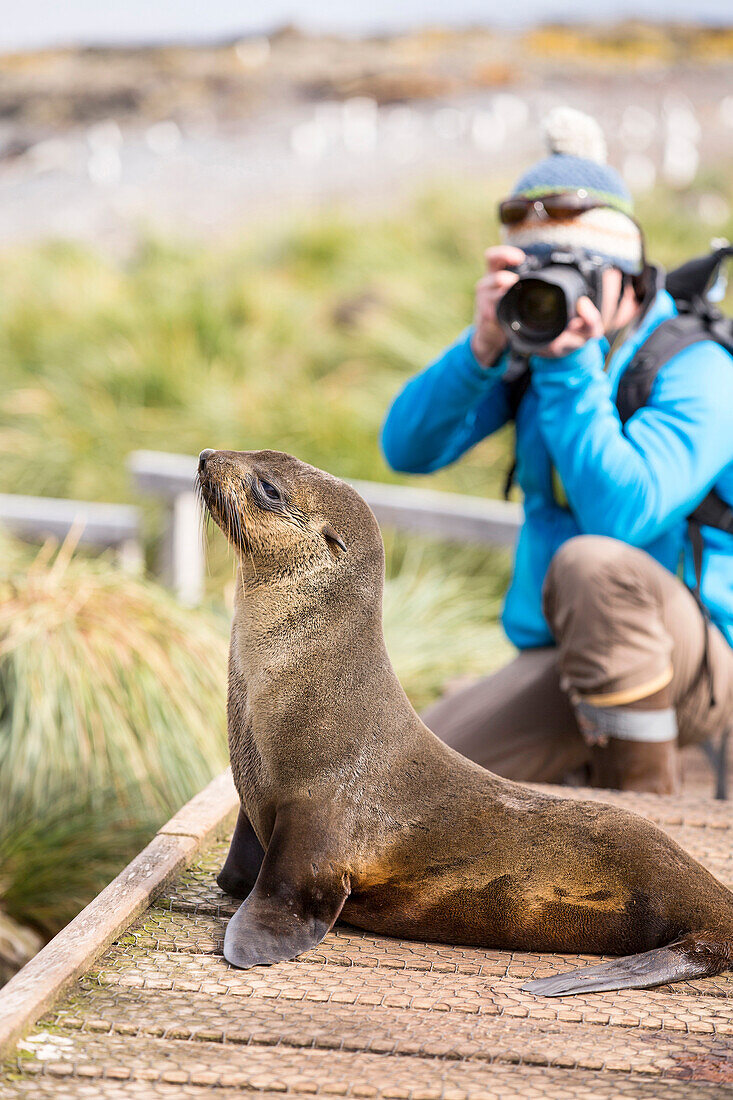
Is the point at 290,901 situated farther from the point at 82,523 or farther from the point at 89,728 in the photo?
the point at 82,523

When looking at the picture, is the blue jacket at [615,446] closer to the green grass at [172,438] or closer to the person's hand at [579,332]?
the person's hand at [579,332]

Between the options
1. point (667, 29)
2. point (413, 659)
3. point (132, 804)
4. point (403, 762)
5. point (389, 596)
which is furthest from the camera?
point (667, 29)

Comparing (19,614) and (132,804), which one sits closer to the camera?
(132,804)

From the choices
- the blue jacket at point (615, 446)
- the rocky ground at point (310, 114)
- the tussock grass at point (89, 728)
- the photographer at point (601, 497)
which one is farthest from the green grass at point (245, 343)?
the rocky ground at point (310, 114)

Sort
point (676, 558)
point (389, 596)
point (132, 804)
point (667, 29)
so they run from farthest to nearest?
point (667, 29)
point (389, 596)
point (132, 804)
point (676, 558)

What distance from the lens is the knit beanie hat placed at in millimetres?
3049

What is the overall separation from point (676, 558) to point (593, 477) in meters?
0.38

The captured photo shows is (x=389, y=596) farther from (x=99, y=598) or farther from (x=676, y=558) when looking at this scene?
(x=676, y=558)

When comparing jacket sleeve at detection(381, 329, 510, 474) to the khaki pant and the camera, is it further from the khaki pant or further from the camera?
the khaki pant

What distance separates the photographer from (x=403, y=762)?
1.96m

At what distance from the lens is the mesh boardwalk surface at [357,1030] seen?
152 cm

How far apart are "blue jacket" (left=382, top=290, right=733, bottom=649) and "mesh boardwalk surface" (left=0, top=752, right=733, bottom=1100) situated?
1.33 meters

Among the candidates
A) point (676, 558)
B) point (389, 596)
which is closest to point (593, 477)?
point (676, 558)

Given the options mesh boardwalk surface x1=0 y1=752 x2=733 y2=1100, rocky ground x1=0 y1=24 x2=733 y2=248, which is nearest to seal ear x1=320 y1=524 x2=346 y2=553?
mesh boardwalk surface x1=0 y1=752 x2=733 y2=1100
